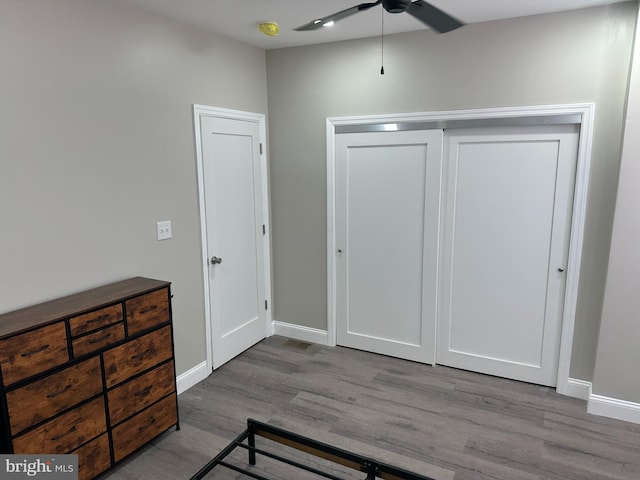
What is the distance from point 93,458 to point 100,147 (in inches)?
67.7

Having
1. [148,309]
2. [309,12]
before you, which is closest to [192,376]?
[148,309]

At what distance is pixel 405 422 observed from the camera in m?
2.80

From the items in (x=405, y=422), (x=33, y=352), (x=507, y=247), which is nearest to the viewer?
(x=33, y=352)

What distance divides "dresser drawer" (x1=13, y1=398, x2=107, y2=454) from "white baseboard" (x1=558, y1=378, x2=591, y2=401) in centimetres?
311

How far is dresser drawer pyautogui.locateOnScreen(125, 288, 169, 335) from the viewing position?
235 centimetres

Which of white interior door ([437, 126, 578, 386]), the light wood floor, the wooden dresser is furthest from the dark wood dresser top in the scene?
white interior door ([437, 126, 578, 386])

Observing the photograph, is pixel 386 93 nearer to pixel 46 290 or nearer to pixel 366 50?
pixel 366 50

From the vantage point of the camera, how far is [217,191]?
11.1ft

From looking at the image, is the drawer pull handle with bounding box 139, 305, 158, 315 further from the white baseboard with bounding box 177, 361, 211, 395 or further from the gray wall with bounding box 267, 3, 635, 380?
the gray wall with bounding box 267, 3, 635, 380

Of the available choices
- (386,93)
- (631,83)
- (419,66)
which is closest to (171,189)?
(386,93)

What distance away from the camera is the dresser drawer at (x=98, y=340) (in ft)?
6.80

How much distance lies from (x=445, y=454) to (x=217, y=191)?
97.0 inches

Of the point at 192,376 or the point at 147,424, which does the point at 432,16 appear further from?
the point at 192,376

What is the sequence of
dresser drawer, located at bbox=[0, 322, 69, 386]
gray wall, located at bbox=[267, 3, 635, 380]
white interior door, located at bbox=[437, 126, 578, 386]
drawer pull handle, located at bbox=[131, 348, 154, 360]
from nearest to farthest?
dresser drawer, located at bbox=[0, 322, 69, 386]
drawer pull handle, located at bbox=[131, 348, 154, 360]
gray wall, located at bbox=[267, 3, 635, 380]
white interior door, located at bbox=[437, 126, 578, 386]
